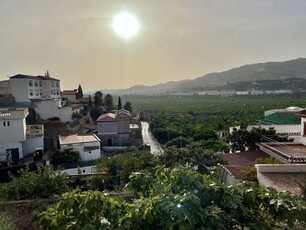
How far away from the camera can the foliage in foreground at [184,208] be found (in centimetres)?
319

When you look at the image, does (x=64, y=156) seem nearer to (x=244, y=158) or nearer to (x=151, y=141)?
(x=244, y=158)

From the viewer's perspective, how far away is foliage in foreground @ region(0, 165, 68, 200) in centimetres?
780

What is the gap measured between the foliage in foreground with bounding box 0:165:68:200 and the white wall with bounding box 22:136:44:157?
62.2 feet

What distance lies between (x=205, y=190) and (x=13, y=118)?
78.2ft

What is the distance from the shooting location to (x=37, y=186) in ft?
25.7

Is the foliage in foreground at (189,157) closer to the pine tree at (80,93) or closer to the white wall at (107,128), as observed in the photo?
the white wall at (107,128)

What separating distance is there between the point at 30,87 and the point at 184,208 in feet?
130

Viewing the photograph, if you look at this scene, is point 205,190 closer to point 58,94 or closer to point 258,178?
point 258,178

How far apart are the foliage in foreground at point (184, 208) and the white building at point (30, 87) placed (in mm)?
37599

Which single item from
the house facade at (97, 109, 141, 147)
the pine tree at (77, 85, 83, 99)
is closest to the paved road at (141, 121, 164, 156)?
the house facade at (97, 109, 141, 147)

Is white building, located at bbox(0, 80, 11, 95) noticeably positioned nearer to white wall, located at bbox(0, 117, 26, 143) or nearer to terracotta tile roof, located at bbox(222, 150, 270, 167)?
A: white wall, located at bbox(0, 117, 26, 143)

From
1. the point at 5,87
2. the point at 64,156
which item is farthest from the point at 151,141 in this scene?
the point at 5,87

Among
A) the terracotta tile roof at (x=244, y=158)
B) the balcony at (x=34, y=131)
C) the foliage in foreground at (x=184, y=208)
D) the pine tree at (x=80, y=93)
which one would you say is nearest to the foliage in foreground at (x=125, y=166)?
the terracotta tile roof at (x=244, y=158)

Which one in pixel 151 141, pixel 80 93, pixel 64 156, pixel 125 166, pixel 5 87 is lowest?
pixel 151 141
